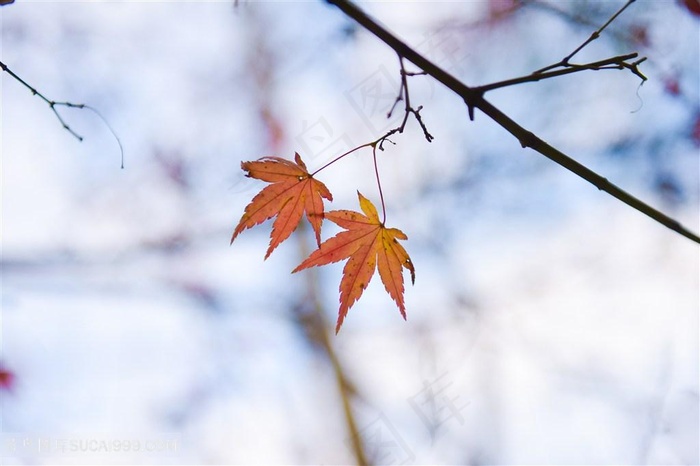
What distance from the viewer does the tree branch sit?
0.79 m

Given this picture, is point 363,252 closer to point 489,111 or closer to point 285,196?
point 285,196

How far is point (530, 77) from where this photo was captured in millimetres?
770

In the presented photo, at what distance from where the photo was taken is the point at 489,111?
0.81 m

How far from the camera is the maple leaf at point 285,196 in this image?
1.33 m

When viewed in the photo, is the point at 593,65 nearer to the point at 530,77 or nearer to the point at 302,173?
the point at 530,77

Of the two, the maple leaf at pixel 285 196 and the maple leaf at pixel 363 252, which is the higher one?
the maple leaf at pixel 285 196

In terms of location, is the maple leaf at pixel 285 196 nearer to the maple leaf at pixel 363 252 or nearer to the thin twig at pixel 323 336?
the maple leaf at pixel 363 252

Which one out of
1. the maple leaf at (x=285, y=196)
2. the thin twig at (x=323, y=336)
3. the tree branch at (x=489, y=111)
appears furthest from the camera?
the thin twig at (x=323, y=336)

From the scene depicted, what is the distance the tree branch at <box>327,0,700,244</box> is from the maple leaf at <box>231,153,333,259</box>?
1.86ft

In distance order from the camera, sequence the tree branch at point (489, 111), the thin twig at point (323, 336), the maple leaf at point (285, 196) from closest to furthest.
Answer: the tree branch at point (489, 111)
the maple leaf at point (285, 196)
the thin twig at point (323, 336)

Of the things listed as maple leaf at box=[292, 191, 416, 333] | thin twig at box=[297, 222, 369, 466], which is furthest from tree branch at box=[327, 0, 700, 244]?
thin twig at box=[297, 222, 369, 466]

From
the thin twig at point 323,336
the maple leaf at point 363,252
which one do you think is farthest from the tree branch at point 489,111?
the thin twig at point 323,336

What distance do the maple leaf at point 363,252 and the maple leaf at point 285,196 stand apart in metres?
0.07

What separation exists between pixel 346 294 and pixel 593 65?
852mm
